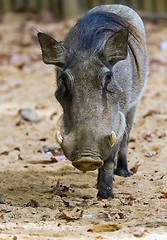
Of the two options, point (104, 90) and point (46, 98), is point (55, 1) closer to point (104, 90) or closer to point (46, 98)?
point (46, 98)

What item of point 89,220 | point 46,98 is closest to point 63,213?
point 89,220

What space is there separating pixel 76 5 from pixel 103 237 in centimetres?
991

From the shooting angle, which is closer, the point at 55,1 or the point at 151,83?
the point at 151,83

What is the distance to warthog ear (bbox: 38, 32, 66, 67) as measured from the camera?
407 cm

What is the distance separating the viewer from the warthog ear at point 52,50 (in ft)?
13.4

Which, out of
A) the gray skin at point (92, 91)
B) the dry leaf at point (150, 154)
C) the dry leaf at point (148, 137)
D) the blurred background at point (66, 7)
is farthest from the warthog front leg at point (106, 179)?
the blurred background at point (66, 7)

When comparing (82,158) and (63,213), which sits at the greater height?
(82,158)

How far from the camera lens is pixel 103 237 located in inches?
123

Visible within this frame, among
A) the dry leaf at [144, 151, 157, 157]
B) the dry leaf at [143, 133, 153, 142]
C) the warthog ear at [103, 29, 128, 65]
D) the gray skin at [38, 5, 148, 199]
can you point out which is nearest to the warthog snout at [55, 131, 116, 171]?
the gray skin at [38, 5, 148, 199]

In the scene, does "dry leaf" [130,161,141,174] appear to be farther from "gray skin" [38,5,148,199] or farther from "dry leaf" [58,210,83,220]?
"dry leaf" [58,210,83,220]

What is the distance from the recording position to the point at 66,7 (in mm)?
12562

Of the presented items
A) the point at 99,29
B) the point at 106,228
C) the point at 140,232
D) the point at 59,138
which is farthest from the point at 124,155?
the point at 140,232

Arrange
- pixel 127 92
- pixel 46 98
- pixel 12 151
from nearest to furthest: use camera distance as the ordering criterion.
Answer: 1. pixel 127 92
2. pixel 12 151
3. pixel 46 98

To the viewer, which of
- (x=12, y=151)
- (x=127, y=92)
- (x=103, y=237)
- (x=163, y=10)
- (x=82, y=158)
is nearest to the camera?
(x=103, y=237)
